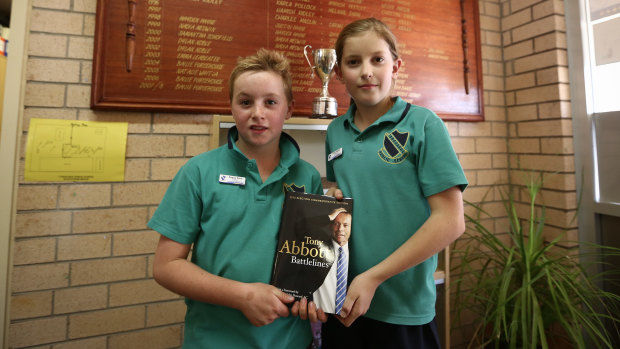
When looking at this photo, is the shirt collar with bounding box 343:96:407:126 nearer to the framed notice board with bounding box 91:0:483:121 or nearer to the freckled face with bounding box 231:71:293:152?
the freckled face with bounding box 231:71:293:152

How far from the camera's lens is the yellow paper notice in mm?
1282

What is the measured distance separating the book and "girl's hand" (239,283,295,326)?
1.5 inches

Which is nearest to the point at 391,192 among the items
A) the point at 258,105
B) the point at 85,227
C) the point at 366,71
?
the point at 366,71

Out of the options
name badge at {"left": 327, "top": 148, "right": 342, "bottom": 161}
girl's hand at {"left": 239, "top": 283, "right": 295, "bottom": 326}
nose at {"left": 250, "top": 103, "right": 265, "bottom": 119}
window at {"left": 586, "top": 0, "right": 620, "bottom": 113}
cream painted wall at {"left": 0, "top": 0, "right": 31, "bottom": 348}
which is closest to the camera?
girl's hand at {"left": 239, "top": 283, "right": 295, "bottom": 326}

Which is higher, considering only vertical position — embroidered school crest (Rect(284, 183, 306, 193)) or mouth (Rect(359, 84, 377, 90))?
mouth (Rect(359, 84, 377, 90))

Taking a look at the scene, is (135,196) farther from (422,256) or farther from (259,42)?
(422,256)

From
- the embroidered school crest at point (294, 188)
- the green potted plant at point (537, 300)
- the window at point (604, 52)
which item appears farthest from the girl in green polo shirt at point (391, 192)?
the window at point (604, 52)

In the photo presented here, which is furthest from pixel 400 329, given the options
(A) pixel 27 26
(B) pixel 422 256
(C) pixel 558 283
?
(A) pixel 27 26

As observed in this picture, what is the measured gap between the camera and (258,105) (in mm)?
892

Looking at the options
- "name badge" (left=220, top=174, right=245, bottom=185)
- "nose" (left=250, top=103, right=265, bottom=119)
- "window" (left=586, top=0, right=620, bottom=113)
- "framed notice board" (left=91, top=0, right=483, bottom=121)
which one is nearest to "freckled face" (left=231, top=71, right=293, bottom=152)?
"nose" (left=250, top=103, right=265, bottom=119)

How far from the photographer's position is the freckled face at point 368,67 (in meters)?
0.92

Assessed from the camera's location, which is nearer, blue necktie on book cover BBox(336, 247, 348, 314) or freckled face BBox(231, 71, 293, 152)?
blue necktie on book cover BBox(336, 247, 348, 314)

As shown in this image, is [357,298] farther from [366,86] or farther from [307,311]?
[366,86]

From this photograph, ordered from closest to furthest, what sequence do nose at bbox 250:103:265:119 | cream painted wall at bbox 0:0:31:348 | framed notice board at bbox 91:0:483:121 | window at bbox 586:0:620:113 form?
nose at bbox 250:103:265:119 → cream painted wall at bbox 0:0:31:348 → framed notice board at bbox 91:0:483:121 → window at bbox 586:0:620:113
